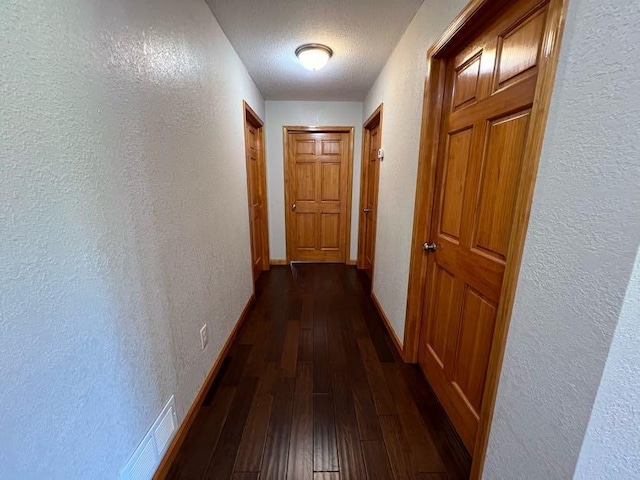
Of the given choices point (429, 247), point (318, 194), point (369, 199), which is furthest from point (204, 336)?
point (318, 194)

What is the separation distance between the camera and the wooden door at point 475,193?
956 mm

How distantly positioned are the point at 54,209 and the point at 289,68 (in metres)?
2.41

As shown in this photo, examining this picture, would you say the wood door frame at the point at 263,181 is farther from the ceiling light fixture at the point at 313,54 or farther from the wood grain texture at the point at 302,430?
the wood grain texture at the point at 302,430

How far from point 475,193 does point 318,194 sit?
274 cm

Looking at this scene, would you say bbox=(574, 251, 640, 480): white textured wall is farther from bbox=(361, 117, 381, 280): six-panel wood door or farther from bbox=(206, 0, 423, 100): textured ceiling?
bbox=(361, 117, 381, 280): six-panel wood door

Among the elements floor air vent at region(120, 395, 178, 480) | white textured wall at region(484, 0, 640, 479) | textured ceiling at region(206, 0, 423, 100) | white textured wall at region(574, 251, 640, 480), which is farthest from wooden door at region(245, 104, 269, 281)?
white textured wall at region(574, 251, 640, 480)

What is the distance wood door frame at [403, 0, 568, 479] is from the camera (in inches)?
28.9

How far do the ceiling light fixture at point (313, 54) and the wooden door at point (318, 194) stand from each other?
1.46 metres

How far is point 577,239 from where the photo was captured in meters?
A: 0.65

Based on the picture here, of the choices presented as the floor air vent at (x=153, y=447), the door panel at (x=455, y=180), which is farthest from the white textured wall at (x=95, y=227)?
the door panel at (x=455, y=180)

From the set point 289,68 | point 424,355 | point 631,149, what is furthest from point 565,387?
point 289,68

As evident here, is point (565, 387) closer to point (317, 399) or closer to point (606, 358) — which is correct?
point (606, 358)

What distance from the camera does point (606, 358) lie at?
1.87 ft

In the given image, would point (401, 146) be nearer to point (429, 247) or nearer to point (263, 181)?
point (429, 247)
